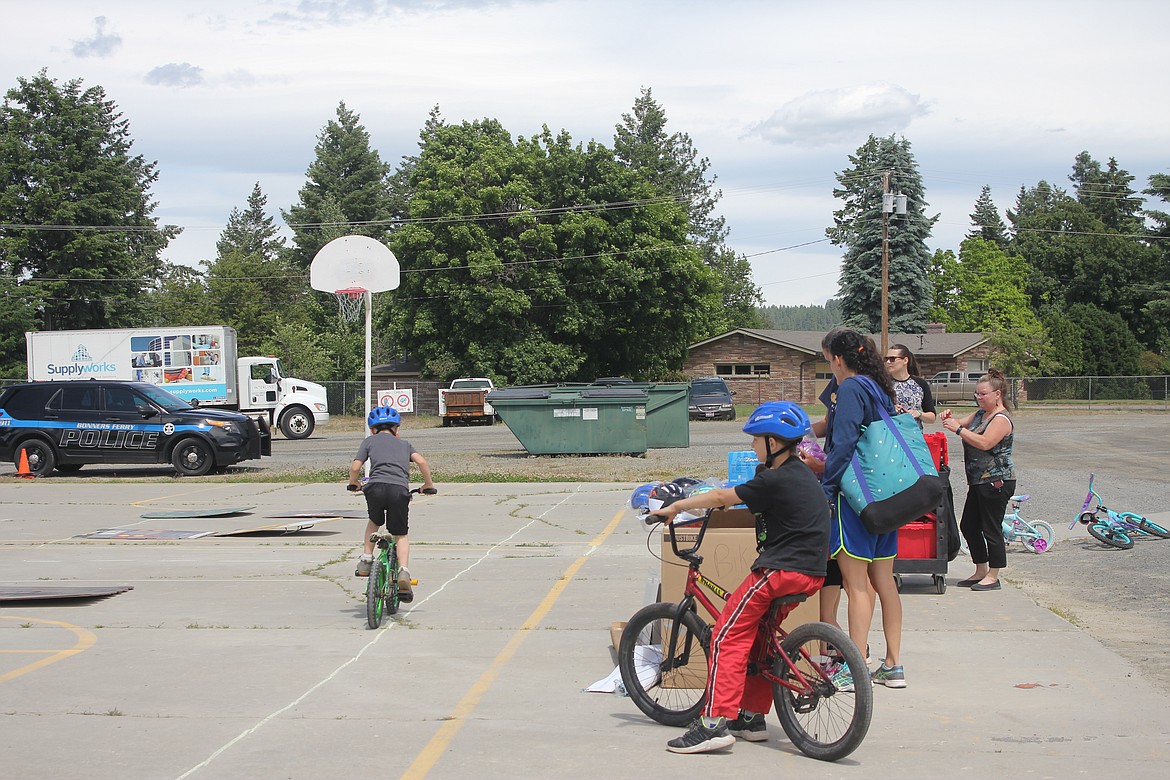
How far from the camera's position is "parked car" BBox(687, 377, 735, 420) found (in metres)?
44.5

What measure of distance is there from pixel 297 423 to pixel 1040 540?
2862 centimetres

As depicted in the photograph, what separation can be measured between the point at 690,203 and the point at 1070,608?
7949 centimetres

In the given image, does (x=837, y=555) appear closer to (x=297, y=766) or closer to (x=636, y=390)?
(x=297, y=766)

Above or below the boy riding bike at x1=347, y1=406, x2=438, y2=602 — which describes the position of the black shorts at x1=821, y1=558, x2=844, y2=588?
below

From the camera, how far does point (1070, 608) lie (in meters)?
8.55

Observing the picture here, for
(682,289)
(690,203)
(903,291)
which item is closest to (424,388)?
(682,289)

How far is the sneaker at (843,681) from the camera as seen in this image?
4.96 metres

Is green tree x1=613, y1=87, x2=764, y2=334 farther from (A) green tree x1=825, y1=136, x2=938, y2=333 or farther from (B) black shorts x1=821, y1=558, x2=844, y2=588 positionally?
(B) black shorts x1=821, y1=558, x2=844, y2=588

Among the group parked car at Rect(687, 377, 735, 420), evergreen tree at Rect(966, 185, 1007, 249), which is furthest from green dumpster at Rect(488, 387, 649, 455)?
evergreen tree at Rect(966, 185, 1007, 249)

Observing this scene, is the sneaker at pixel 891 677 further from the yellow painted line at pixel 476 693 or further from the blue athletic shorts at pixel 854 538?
the yellow painted line at pixel 476 693

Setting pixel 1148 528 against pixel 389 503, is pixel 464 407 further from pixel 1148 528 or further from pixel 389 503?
pixel 389 503

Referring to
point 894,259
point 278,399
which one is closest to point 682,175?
point 894,259

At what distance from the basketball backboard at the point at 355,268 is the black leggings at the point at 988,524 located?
41.0 ft

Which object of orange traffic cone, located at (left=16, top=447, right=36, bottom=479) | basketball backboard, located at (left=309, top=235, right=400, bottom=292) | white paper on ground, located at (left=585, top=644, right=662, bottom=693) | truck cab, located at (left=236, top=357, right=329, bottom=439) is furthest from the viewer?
truck cab, located at (left=236, top=357, right=329, bottom=439)
